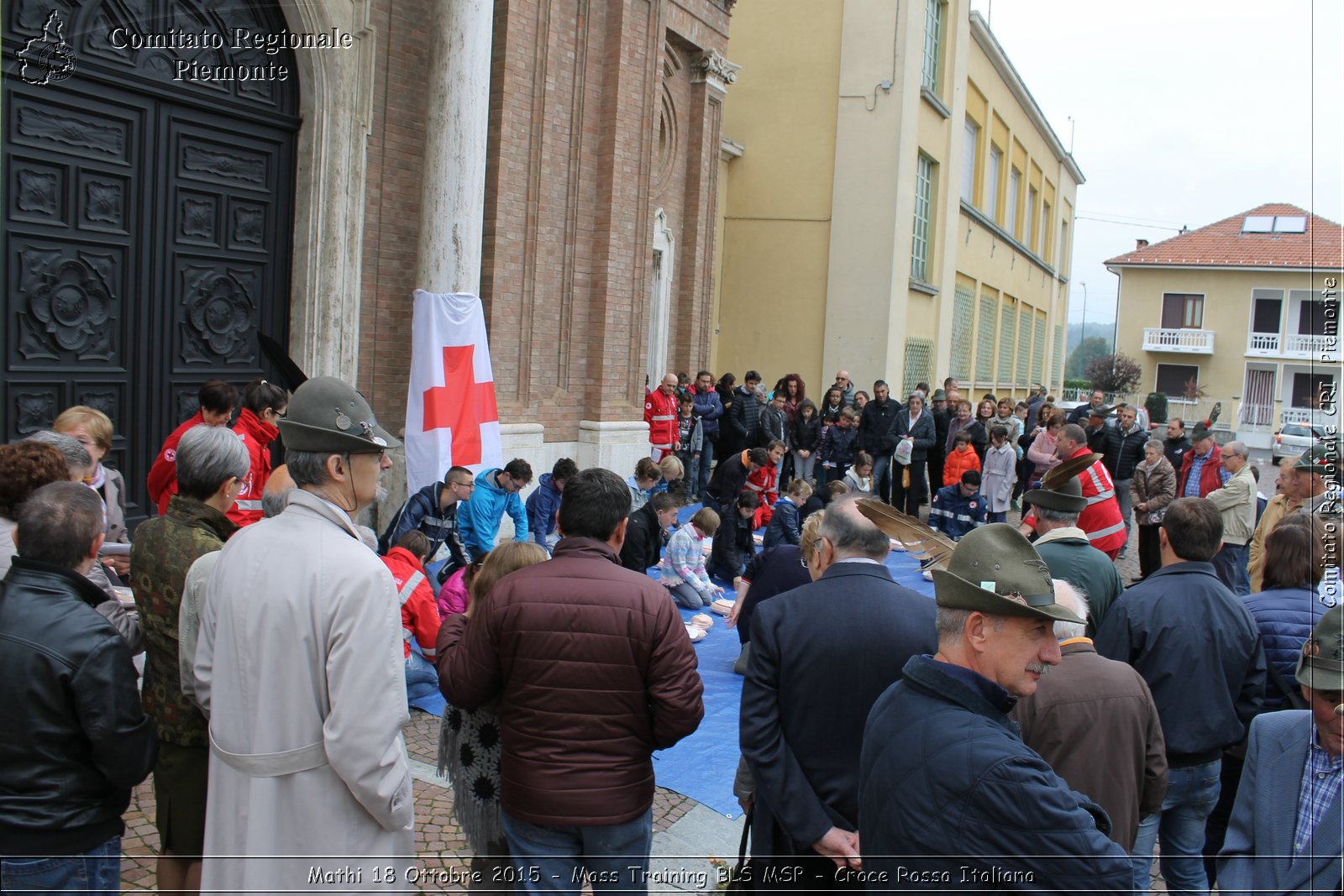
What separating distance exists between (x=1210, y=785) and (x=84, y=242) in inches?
340

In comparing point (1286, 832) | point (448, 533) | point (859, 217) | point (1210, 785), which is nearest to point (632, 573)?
point (1286, 832)

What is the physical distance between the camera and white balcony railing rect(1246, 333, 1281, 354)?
43500mm

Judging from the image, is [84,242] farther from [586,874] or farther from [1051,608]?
[1051,608]

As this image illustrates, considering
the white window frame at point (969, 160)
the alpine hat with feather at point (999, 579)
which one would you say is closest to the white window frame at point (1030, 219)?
the white window frame at point (969, 160)

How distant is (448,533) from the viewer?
7547 mm

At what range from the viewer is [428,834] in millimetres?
4414

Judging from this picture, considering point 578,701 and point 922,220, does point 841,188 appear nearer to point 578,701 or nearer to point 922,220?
point 922,220

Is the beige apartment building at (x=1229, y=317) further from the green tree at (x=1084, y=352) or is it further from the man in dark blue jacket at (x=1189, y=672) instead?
the green tree at (x=1084, y=352)

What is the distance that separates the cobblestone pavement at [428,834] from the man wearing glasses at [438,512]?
230cm

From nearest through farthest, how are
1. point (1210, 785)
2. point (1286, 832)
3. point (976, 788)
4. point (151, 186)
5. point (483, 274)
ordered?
point (976, 788) < point (1286, 832) < point (1210, 785) < point (151, 186) < point (483, 274)

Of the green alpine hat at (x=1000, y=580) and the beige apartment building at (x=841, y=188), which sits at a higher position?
the beige apartment building at (x=841, y=188)

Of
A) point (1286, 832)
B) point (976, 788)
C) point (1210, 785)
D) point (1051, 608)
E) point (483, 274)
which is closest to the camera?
point (976, 788)

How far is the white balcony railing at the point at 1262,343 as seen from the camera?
143 feet

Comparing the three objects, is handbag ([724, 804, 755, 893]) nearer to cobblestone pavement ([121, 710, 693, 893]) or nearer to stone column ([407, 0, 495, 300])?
cobblestone pavement ([121, 710, 693, 893])
